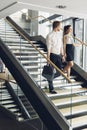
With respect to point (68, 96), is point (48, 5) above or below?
above

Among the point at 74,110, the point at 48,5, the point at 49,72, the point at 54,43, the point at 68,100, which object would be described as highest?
the point at 48,5

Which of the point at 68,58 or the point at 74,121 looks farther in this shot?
the point at 68,58

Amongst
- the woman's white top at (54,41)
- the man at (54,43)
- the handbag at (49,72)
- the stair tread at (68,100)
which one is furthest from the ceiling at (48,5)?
the stair tread at (68,100)

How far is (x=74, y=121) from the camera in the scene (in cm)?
536

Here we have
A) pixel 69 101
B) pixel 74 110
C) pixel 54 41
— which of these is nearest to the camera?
pixel 74 110

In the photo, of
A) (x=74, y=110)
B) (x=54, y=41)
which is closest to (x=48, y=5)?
(x=54, y=41)

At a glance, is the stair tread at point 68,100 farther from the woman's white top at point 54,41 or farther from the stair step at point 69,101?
the woman's white top at point 54,41

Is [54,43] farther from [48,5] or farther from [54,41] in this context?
[48,5]

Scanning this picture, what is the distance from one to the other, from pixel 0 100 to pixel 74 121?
4.88m

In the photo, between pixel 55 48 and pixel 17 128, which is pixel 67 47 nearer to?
pixel 55 48

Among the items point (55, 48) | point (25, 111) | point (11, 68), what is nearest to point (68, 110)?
point (55, 48)

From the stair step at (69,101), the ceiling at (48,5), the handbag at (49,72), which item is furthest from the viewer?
the ceiling at (48,5)

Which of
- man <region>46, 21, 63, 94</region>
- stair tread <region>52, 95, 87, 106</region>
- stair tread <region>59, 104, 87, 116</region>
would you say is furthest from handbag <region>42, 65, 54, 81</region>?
stair tread <region>59, 104, 87, 116</region>

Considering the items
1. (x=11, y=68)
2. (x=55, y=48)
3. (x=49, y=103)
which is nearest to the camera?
(x=49, y=103)
